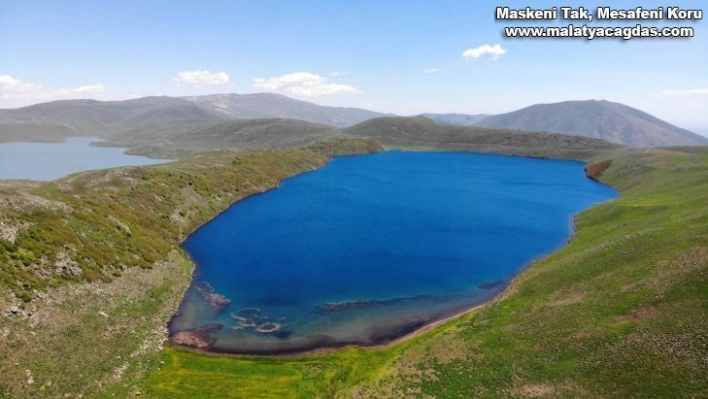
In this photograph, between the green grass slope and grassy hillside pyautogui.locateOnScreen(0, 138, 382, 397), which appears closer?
the green grass slope

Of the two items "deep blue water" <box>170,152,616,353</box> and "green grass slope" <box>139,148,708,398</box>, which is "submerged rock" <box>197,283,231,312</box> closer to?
"deep blue water" <box>170,152,616,353</box>

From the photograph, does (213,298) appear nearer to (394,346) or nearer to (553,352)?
(394,346)

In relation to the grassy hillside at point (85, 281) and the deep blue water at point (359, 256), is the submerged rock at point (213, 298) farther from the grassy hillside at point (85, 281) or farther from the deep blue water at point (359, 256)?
the grassy hillside at point (85, 281)

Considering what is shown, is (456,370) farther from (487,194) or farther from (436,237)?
(487,194)

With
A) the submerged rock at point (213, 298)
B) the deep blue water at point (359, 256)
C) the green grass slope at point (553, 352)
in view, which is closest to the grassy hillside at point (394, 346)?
the green grass slope at point (553, 352)

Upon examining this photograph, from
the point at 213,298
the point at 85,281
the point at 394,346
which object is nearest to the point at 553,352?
the point at 394,346

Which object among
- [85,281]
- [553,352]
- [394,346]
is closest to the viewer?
[553,352]

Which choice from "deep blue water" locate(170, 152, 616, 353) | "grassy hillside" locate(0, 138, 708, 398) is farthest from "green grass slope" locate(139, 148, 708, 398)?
"deep blue water" locate(170, 152, 616, 353)
